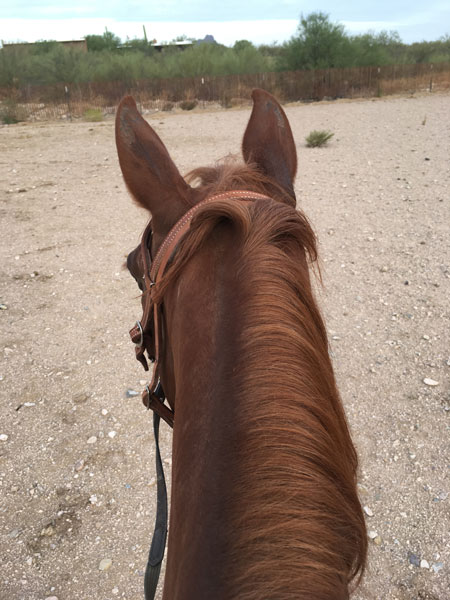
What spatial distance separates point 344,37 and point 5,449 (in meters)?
25.9

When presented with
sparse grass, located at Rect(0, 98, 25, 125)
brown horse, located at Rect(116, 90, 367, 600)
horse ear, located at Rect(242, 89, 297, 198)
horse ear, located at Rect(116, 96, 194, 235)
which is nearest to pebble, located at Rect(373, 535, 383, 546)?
brown horse, located at Rect(116, 90, 367, 600)

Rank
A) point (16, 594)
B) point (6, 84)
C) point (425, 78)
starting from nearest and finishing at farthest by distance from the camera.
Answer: point (16, 594)
point (6, 84)
point (425, 78)

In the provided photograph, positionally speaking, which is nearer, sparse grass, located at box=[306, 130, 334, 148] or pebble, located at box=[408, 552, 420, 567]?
pebble, located at box=[408, 552, 420, 567]

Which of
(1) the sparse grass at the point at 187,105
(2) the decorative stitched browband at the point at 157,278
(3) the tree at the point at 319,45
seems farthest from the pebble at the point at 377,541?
(3) the tree at the point at 319,45

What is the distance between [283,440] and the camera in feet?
2.12

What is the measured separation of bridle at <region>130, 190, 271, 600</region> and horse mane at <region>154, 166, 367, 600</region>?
13 centimetres

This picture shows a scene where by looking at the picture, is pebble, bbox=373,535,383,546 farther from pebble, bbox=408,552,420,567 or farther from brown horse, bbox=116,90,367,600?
brown horse, bbox=116,90,367,600

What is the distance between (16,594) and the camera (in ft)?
6.45

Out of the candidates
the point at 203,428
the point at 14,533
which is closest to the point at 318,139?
the point at 14,533

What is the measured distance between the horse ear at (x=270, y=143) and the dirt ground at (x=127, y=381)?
139 cm

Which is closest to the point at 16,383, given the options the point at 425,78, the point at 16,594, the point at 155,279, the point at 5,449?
the point at 5,449

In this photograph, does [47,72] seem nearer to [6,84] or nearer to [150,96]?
[6,84]

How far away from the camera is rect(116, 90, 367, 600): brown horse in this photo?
0.58m

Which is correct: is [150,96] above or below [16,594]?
above
